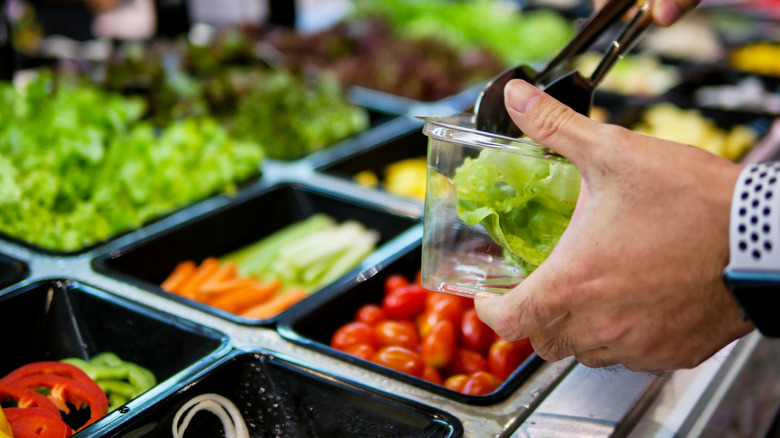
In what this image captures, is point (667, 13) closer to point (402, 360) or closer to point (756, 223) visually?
point (756, 223)

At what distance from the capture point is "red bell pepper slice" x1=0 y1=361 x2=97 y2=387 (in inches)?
61.2

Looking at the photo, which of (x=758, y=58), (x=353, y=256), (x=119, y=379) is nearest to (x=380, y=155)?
(x=353, y=256)

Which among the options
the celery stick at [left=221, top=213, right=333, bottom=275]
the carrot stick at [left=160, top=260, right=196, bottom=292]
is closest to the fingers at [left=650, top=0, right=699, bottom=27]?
the celery stick at [left=221, top=213, right=333, bottom=275]

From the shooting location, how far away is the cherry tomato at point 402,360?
5.33 feet

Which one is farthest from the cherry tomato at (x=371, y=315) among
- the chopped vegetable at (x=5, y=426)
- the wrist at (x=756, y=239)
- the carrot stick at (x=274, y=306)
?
the wrist at (x=756, y=239)

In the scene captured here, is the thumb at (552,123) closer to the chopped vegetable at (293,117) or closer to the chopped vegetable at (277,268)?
the chopped vegetable at (277,268)

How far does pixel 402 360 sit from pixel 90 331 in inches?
34.4

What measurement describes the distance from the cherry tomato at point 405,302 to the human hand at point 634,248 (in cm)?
76

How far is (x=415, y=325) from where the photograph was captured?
75.7 inches

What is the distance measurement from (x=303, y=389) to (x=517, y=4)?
572 centimetres

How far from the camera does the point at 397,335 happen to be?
68.6 inches

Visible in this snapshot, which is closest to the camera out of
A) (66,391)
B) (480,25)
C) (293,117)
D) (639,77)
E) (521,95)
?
(521,95)

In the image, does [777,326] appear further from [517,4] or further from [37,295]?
[517,4]

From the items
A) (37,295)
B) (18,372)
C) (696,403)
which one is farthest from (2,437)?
(696,403)
